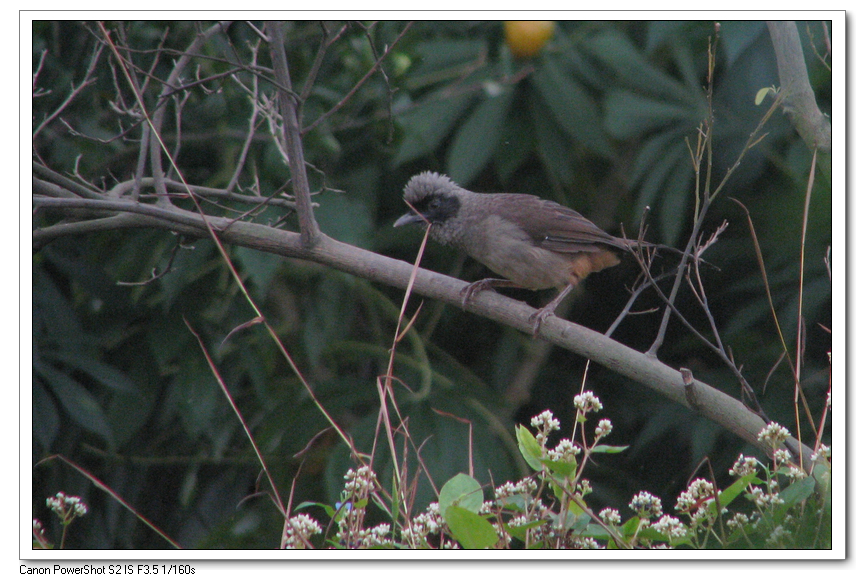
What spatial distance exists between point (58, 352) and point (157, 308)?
486 millimetres

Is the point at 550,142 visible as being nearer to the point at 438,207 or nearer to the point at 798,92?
the point at 438,207

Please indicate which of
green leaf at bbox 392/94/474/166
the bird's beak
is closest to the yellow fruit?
green leaf at bbox 392/94/474/166

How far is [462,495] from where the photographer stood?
Answer: 179 centimetres

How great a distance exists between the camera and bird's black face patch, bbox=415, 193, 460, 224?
3.01 metres

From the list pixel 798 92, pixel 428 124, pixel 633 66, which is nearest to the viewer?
pixel 798 92

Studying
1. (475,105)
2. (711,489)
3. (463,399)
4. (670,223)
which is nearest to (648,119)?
(670,223)

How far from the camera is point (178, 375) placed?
323cm

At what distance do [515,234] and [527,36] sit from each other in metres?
0.93

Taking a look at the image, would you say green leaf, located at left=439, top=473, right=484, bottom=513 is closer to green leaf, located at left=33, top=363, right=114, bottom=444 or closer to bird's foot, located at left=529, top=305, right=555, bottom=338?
bird's foot, located at left=529, top=305, right=555, bottom=338

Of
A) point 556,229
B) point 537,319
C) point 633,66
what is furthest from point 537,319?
point 633,66

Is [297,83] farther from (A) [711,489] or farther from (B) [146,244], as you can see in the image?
(A) [711,489]
